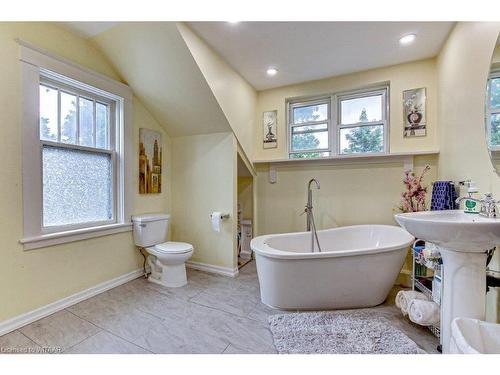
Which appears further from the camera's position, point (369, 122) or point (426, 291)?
point (369, 122)

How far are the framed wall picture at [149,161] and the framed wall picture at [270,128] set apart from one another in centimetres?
142

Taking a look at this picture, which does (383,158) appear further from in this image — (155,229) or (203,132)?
(155,229)

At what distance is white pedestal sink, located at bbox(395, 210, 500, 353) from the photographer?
1.04 metres

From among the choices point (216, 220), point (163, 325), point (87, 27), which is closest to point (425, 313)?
point (163, 325)

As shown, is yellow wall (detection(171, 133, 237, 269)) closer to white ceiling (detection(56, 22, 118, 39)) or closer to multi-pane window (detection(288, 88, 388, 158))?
multi-pane window (detection(288, 88, 388, 158))

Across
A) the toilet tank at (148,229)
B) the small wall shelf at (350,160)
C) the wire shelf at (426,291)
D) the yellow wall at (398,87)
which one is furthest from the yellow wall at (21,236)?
the wire shelf at (426,291)

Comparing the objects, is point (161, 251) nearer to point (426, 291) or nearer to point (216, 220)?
point (216, 220)

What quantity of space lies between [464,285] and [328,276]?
0.81 meters

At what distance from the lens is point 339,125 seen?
280 cm

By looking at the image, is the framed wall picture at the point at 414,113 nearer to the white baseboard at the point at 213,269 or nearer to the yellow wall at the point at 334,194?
the yellow wall at the point at 334,194

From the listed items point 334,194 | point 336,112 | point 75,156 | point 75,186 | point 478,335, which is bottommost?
point 478,335

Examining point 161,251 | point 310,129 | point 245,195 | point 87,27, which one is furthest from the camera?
point 245,195

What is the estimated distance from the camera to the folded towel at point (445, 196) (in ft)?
6.10
